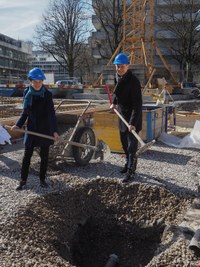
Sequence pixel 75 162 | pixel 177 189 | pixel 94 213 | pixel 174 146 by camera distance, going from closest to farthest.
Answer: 1. pixel 94 213
2. pixel 177 189
3. pixel 75 162
4. pixel 174 146

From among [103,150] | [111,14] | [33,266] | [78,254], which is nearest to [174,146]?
[103,150]

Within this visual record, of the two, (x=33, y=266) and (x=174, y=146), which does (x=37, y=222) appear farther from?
(x=174, y=146)

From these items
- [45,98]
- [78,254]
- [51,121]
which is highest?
[45,98]

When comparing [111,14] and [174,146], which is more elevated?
[111,14]

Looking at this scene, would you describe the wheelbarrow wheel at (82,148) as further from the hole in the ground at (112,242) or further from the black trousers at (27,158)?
the hole in the ground at (112,242)

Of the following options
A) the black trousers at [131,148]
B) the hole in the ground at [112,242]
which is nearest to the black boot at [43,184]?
the hole in the ground at [112,242]

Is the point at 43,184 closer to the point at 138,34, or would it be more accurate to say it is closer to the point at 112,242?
the point at 112,242

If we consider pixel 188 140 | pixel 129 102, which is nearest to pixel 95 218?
pixel 129 102

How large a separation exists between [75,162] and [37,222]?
260 centimetres

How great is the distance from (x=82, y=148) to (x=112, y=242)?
7.60 feet

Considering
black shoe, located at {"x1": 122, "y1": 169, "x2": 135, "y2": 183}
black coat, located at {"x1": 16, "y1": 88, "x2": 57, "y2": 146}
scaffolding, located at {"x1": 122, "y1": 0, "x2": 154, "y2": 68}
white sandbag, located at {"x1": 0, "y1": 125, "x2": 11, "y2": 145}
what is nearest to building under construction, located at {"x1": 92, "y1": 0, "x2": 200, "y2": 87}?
scaffolding, located at {"x1": 122, "y1": 0, "x2": 154, "y2": 68}

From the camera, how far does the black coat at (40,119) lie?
5.40 metres

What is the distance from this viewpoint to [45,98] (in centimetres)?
541

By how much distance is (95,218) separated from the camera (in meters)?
5.30
